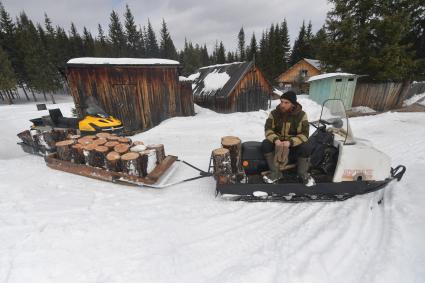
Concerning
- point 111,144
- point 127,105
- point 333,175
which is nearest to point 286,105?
point 333,175

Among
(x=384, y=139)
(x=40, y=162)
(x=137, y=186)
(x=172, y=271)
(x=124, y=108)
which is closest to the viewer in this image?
(x=172, y=271)

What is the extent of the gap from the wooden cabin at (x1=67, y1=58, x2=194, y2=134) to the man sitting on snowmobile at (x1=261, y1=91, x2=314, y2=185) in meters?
6.89

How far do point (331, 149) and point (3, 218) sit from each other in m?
5.10

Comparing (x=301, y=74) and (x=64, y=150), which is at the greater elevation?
(x=301, y=74)

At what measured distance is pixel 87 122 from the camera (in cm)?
583

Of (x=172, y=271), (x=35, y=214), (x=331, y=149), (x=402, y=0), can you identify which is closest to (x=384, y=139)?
(x=331, y=149)

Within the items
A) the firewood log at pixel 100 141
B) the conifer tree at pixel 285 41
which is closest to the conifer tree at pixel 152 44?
the conifer tree at pixel 285 41

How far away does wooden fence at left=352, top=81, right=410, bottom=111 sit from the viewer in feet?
41.9

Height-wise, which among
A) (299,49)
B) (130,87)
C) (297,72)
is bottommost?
(130,87)

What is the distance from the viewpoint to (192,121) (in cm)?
870

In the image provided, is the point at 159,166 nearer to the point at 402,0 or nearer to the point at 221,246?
the point at 221,246

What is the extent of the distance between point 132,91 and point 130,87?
18 cm

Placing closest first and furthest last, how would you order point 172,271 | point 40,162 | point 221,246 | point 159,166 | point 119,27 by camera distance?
1. point 172,271
2. point 221,246
3. point 159,166
4. point 40,162
5. point 119,27

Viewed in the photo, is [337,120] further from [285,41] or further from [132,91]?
[285,41]
